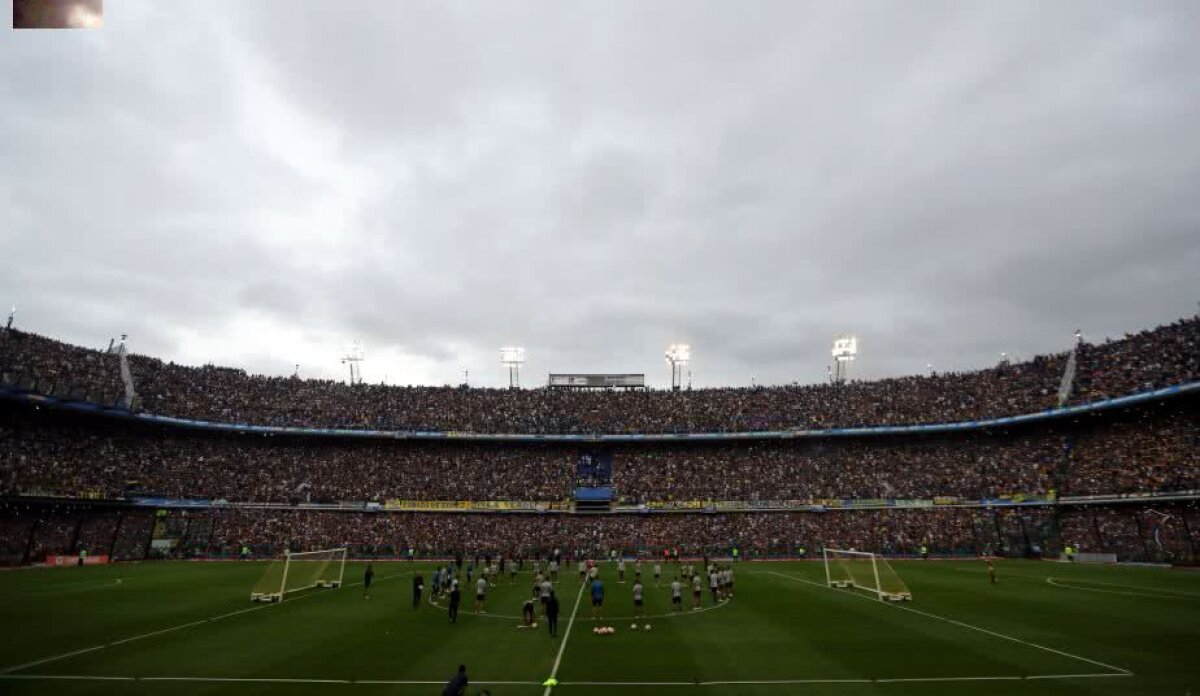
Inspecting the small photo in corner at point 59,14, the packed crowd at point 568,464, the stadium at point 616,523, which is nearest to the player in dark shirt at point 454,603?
the stadium at point 616,523

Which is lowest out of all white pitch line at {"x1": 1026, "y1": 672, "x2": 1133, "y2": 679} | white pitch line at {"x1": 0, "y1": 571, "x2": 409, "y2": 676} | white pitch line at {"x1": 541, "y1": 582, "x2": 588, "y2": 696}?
white pitch line at {"x1": 0, "y1": 571, "x2": 409, "y2": 676}

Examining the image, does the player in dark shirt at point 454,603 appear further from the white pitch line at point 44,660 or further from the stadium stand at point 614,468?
the stadium stand at point 614,468

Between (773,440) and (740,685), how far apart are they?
5590cm

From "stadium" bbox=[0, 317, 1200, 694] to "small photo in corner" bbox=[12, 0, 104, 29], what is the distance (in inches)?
560

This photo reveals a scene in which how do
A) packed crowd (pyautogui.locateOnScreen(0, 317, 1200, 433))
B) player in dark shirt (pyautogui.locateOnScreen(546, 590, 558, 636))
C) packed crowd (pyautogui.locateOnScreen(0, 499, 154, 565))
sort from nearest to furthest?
player in dark shirt (pyautogui.locateOnScreen(546, 590, 558, 636)) < packed crowd (pyautogui.locateOnScreen(0, 499, 154, 565)) < packed crowd (pyautogui.locateOnScreen(0, 317, 1200, 433))

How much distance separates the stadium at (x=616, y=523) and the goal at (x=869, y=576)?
253 mm

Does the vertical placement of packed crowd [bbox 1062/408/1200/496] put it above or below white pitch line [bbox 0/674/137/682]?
above

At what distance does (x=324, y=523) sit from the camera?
60281 mm

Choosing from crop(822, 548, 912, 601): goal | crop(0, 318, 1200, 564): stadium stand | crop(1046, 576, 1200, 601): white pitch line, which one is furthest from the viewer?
crop(0, 318, 1200, 564): stadium stand

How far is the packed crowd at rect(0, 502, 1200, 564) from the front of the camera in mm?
49969

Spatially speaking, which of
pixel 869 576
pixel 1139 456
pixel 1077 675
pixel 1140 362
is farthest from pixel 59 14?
pixel 1140 362

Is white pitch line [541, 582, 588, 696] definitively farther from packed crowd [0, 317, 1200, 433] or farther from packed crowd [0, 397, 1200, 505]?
packed crowd [0, 317, 1200, 433]

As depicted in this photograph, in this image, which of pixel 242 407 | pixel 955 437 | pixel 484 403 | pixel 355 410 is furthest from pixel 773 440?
pixel 242 407

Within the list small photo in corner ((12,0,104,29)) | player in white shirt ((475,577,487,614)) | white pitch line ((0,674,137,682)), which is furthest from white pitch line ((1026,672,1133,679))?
white pitch line ((0,674,137,682))
